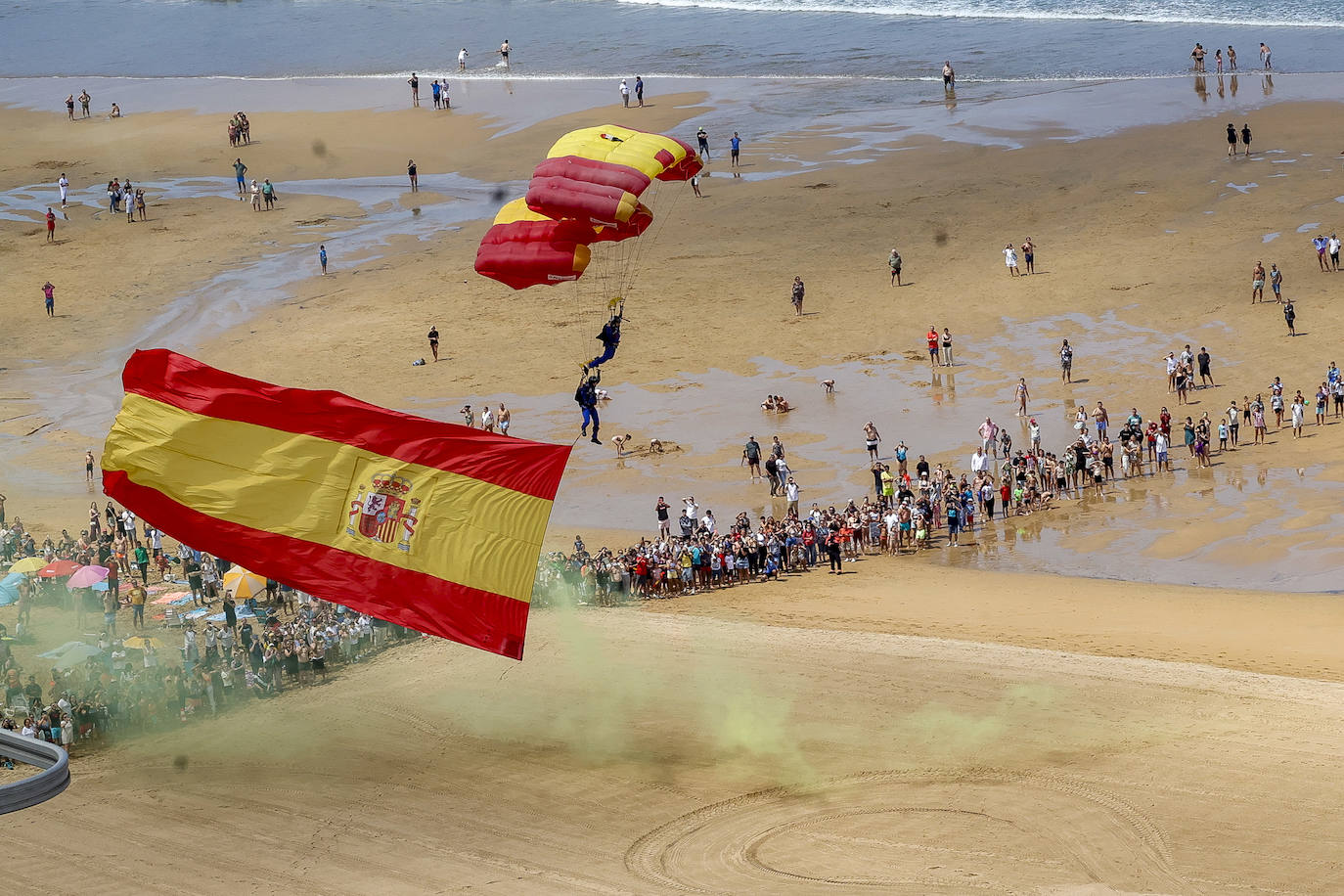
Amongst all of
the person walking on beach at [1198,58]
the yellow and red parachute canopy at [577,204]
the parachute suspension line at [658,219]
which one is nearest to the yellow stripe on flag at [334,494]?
the yellow and red parachute canopy at [577,204]

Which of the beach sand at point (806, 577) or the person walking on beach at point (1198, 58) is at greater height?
the person walking on beach at point (1198, 58)

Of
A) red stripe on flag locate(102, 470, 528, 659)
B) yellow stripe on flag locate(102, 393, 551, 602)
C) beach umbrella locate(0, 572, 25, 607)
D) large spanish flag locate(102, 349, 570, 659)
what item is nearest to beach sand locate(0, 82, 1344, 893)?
red stripe on flag locate(102, 470, 528, 659)

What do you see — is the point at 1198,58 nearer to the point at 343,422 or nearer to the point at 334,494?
the point at 343,422

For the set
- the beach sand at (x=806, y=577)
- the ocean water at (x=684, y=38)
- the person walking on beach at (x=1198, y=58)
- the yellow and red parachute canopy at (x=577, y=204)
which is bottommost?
the beach sand at (x=806, y=577)

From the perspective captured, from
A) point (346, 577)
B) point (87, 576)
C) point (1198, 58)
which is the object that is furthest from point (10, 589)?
point (1198, 58)

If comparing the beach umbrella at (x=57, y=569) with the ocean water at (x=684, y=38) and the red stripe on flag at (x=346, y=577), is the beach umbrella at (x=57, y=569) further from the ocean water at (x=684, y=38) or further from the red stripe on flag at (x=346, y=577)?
the ocean water at (x=684, y=38)

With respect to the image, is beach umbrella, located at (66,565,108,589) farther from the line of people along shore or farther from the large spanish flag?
the large spanish flag
